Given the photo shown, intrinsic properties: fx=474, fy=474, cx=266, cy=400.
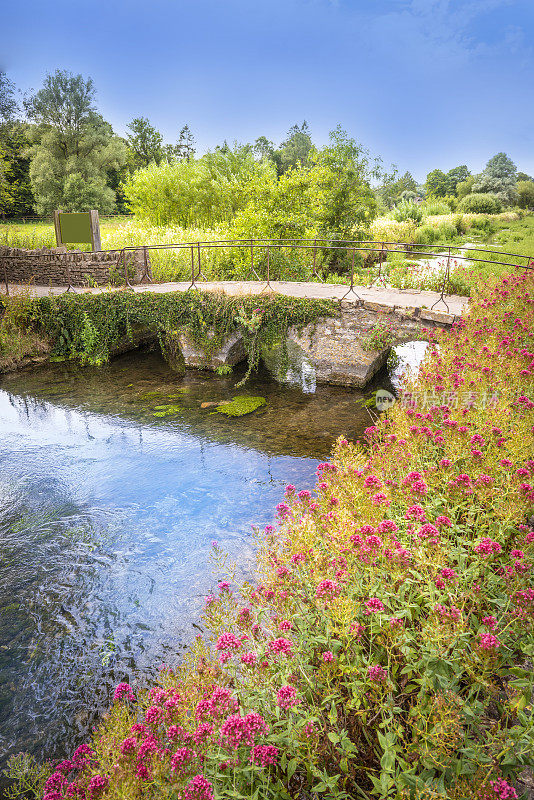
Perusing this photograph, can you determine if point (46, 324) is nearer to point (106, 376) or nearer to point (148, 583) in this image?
point (106, 376)

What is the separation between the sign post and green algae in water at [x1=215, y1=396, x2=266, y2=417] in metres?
7.70

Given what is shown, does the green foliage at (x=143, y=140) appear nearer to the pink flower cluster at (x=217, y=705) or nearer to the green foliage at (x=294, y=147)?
the green foliage at (x=294, y=147)

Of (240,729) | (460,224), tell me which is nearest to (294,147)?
(460,224)

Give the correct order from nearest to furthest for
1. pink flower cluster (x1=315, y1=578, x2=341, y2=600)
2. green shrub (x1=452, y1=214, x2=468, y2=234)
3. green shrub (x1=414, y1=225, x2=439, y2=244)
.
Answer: pink flower cluster (x1=315, y1=578, x2=341, y2=600), green shrub (x1=414, y1=225, x2=439, y2=244), green shrub (x1=452, y1=214, x2=468, y2=234)

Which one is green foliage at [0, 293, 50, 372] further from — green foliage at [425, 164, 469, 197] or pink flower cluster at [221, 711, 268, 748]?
green foliage at [425, 164, 469, 197]

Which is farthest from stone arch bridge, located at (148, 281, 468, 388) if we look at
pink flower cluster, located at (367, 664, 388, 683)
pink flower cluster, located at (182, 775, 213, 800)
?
pink flower cluster, located at (182, 775, 213, 800)

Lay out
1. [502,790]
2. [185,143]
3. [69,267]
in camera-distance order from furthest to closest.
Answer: [185,143]
[69,267]
[502,790]

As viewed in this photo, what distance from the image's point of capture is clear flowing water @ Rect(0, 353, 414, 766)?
409 centimetres

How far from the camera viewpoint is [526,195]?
1833 inches

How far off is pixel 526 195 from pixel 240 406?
4943cm

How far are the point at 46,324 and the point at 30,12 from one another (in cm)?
9207

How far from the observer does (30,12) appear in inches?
2953

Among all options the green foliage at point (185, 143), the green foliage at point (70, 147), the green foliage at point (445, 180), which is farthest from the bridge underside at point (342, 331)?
the green foliage at point (445, 180)

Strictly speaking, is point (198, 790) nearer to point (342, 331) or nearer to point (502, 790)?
point (502, 790)
